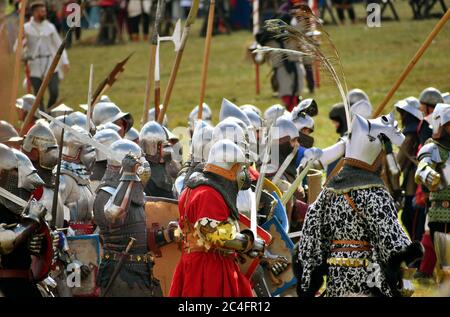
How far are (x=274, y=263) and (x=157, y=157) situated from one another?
1.68 meters

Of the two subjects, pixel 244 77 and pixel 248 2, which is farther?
pixel 248 2

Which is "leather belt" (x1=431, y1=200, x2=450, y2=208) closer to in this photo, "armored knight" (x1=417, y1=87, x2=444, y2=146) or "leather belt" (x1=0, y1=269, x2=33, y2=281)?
"armored knight" (x1=417, y1=87, x2=444, y2=146)

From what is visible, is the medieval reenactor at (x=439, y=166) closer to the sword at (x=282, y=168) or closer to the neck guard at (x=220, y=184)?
the sword at (x=282, y=168)

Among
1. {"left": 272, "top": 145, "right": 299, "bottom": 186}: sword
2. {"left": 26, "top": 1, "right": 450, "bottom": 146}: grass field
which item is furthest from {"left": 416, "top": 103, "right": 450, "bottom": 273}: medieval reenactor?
{"left": 26, "top": 1, "right": 450, "bottom": 146}: grass field

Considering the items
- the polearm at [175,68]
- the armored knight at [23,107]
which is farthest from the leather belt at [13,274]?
the armored knight at [23,107]

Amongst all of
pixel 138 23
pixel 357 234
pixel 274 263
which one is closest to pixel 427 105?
pixel 274 263

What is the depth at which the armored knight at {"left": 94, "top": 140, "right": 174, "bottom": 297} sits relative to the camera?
10359 millimetres

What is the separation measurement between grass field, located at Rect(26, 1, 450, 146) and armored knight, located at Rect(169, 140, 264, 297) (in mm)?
10804

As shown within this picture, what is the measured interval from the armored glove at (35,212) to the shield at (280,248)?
2.15 meters

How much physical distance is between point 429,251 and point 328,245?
3603mm

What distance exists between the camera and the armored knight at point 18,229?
9195 mm

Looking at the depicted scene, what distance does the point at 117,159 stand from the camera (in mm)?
10766
